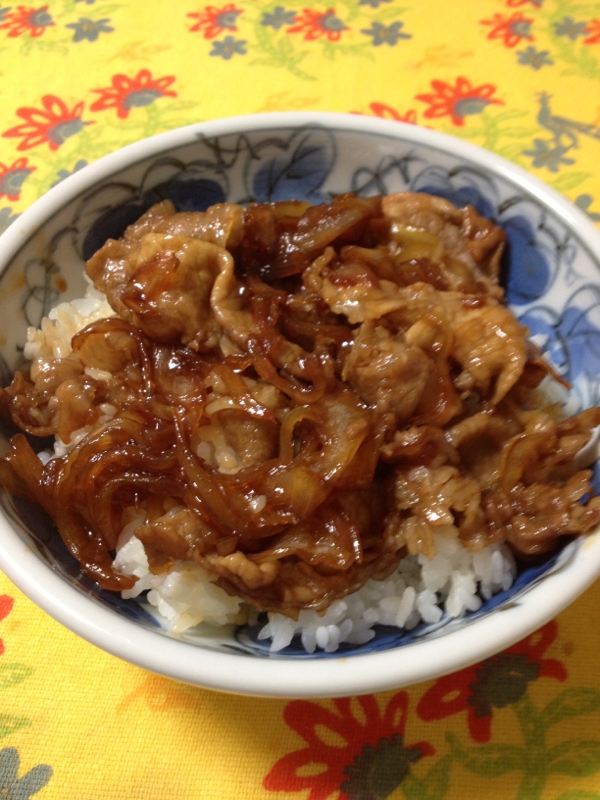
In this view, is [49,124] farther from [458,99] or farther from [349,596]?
[349,596]

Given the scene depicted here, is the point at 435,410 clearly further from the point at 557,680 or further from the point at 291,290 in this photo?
the point at 557,680

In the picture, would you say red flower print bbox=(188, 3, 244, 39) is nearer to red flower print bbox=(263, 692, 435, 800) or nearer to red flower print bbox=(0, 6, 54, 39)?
red flower print bbox=(0, 6, 54, 39)

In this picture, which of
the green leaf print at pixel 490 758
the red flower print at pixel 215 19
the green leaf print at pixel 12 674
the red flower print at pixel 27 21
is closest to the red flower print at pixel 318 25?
the red flower print at pixel 215 19

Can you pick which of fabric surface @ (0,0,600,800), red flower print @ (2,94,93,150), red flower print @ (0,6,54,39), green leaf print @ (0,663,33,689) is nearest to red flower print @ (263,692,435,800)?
fabric surface @ (0,0,600,800)

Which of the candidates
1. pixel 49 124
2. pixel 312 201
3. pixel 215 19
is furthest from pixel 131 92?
pixel 312 201

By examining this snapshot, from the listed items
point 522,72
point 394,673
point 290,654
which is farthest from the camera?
point 522,72

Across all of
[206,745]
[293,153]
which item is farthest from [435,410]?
[293,153]
